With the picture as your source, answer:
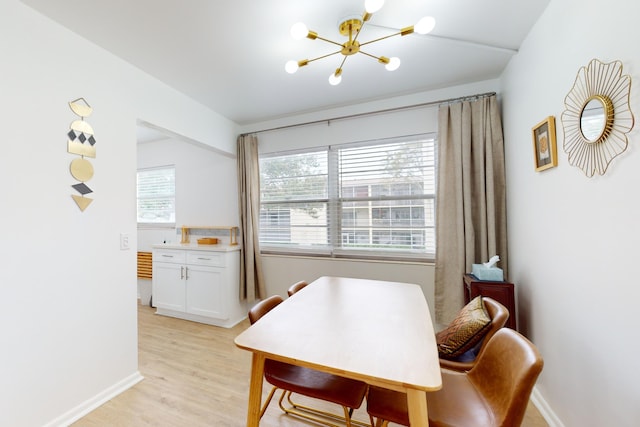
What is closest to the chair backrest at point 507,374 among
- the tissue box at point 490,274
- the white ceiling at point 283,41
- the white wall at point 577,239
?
the white wall at point 577,239

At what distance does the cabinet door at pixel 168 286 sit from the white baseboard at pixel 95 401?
1.28m

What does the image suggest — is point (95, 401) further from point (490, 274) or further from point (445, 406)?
point (490, 274)

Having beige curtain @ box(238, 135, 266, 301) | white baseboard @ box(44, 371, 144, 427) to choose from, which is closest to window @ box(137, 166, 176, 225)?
beige curtain @ box(238, 135, 266, 301)

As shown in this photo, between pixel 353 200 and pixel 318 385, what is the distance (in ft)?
6.86

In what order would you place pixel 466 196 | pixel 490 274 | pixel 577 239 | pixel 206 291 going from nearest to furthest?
pixel 577 239
pixel 490 274
pixel 466 196
pixel 206 291

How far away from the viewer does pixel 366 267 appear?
9.46 ft

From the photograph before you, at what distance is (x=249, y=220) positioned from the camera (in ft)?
10.9

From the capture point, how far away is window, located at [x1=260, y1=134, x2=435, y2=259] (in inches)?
109

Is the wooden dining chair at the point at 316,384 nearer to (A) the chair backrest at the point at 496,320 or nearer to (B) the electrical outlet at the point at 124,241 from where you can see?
(A) the chair backrest at the point at 496,320

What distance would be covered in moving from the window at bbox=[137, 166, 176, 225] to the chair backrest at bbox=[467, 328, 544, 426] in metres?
4.28

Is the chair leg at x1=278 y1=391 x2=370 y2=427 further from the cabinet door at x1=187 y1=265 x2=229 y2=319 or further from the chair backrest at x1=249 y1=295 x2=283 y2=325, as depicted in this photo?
the cabinet door at x1=187 y1=265 x2=229 y2=319

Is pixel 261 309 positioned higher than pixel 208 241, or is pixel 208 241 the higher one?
pixel 208 241

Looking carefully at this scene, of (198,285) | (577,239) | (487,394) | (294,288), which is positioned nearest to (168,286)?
(198,285)

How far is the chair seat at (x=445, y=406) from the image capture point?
104 cm
